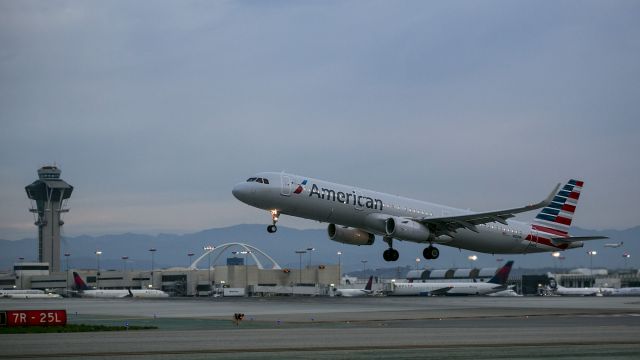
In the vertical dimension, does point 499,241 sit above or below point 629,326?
above

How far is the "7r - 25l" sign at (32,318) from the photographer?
45344mm

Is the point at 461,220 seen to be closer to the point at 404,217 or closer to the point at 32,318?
the point at 404,217

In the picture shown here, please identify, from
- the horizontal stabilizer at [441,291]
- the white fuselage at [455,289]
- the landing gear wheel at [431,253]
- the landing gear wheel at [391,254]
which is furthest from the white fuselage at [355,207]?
the horizontal stabilizer at [441,291]

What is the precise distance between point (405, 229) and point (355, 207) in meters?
4.24

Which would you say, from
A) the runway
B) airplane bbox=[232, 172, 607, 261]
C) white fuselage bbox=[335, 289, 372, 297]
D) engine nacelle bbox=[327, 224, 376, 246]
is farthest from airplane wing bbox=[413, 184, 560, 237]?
white fuselage bbox=[335, 289, 372, 297]

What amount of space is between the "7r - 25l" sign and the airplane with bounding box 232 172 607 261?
1937 centimetres

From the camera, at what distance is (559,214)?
3054 inches

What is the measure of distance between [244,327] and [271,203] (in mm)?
19256

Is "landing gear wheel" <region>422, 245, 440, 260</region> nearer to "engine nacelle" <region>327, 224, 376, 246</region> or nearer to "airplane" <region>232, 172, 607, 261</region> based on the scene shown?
"airplane" <region>232, 172, 607, 261</region>

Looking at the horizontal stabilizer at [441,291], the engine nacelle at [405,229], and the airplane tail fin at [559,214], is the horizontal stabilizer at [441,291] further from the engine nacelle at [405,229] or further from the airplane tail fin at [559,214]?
the engine nacelle at [405,229]

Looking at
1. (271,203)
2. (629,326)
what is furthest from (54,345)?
(271,203)

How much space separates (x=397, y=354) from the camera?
28.5 m

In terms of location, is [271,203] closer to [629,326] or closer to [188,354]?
[629,326]

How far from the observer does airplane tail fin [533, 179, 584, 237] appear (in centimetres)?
7725
